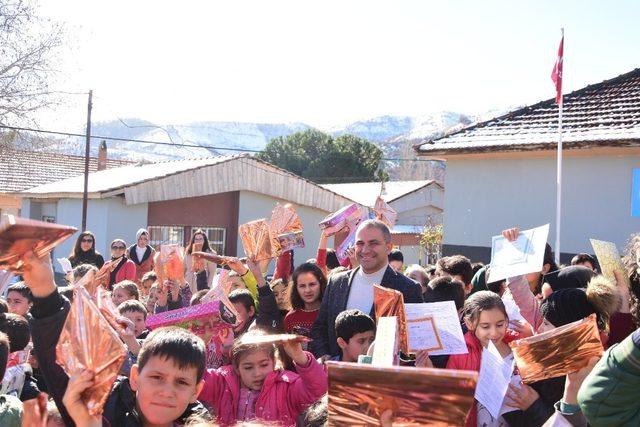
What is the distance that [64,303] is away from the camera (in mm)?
2697

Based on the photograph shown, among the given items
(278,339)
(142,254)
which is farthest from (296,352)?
(142,254)

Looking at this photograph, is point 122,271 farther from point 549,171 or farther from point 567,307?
point 549,171

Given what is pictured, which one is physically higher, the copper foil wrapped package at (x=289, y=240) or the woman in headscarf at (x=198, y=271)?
the copper foil wrapped package at (x=289, y=240)

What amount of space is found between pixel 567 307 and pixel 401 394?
7.51ft

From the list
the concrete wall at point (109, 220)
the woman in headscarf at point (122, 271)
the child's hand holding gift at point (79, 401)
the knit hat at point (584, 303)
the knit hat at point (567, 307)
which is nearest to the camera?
the child's hand holding gift at point (79, 401)

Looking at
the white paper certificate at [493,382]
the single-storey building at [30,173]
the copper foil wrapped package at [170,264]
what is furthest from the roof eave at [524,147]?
Result: the single-storey building at [30,173]

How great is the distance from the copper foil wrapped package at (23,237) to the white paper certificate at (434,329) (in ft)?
6.59

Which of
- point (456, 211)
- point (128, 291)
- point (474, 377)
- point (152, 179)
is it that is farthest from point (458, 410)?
point (152, 179)

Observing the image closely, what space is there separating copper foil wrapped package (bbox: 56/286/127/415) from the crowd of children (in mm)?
37

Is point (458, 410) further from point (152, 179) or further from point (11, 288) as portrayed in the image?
point (152, 179)

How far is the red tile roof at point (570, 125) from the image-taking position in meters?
12.2

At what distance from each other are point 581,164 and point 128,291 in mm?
8523

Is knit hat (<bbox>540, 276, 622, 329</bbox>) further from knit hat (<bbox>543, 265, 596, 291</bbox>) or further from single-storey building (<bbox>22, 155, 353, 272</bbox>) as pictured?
single-storey building (<bbox>22, 155, 353, 272</bbox>)

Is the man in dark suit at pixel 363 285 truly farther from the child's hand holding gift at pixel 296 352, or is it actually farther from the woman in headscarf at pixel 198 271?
the woman in headscarf at pixel 198 271
